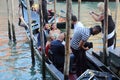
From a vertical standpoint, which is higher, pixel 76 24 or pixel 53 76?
pixel 76 24

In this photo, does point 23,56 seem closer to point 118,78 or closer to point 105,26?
point 105,26

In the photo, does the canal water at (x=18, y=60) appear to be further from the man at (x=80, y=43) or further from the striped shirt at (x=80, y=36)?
the striped shirt at (x=80, y=36)

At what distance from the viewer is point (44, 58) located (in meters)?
8.12

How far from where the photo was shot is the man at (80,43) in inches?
276

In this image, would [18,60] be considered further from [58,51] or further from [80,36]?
[80,36]

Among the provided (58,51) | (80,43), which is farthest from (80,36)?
(58,51)

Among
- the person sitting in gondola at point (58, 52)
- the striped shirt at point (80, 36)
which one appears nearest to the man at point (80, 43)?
the striped shirt at point (80, 36)

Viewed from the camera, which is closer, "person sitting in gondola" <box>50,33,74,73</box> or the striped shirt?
the striped shirt

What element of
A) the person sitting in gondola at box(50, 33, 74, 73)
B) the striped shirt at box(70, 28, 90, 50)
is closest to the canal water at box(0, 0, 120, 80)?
the person sitting in gondola at box(50, 33, 74, 73)

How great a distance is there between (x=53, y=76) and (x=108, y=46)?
150 centimetres

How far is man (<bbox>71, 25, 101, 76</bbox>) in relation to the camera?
7001 millimetres

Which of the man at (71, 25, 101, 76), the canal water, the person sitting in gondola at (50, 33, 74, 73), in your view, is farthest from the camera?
the canal water

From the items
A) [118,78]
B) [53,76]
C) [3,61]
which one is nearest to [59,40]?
[53,76]

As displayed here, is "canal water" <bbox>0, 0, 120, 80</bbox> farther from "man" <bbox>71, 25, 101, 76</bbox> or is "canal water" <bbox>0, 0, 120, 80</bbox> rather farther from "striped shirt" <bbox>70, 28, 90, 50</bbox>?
"striped shirt" <bbox>70, 28, 90, 50</bbox>
